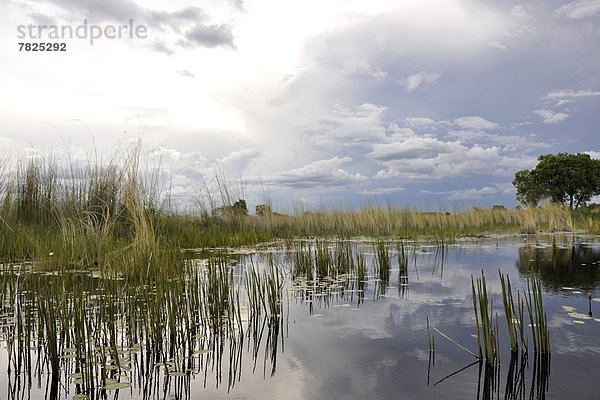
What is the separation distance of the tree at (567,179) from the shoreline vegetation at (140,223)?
9.41 m

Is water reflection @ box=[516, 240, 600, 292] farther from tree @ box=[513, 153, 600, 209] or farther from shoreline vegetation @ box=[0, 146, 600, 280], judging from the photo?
tree @ box=[513, 153, 600, 209]

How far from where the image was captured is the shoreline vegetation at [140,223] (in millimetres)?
6441

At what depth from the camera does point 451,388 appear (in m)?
3.14

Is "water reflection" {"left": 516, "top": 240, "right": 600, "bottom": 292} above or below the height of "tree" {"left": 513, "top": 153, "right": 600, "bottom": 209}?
below

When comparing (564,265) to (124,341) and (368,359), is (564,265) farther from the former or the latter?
(124,341)

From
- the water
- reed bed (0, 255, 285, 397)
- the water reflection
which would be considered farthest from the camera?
the water reflection

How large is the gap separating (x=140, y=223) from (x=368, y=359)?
4394mm

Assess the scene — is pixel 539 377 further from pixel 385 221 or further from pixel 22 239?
pixel 385 221

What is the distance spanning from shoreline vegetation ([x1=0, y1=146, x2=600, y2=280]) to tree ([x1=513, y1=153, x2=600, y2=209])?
9411 millimetres

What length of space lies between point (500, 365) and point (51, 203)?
38.2 ft

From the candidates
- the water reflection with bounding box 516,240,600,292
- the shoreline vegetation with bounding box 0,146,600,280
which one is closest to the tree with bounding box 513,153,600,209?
the shoreline vegetation with bounding box 0,146,600,280

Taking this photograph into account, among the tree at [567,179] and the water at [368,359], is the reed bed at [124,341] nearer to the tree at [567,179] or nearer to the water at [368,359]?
the water at [368,359]

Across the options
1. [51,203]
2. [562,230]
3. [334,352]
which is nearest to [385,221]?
[562,230]

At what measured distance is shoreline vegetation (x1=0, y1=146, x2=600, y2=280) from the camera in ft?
21.1
